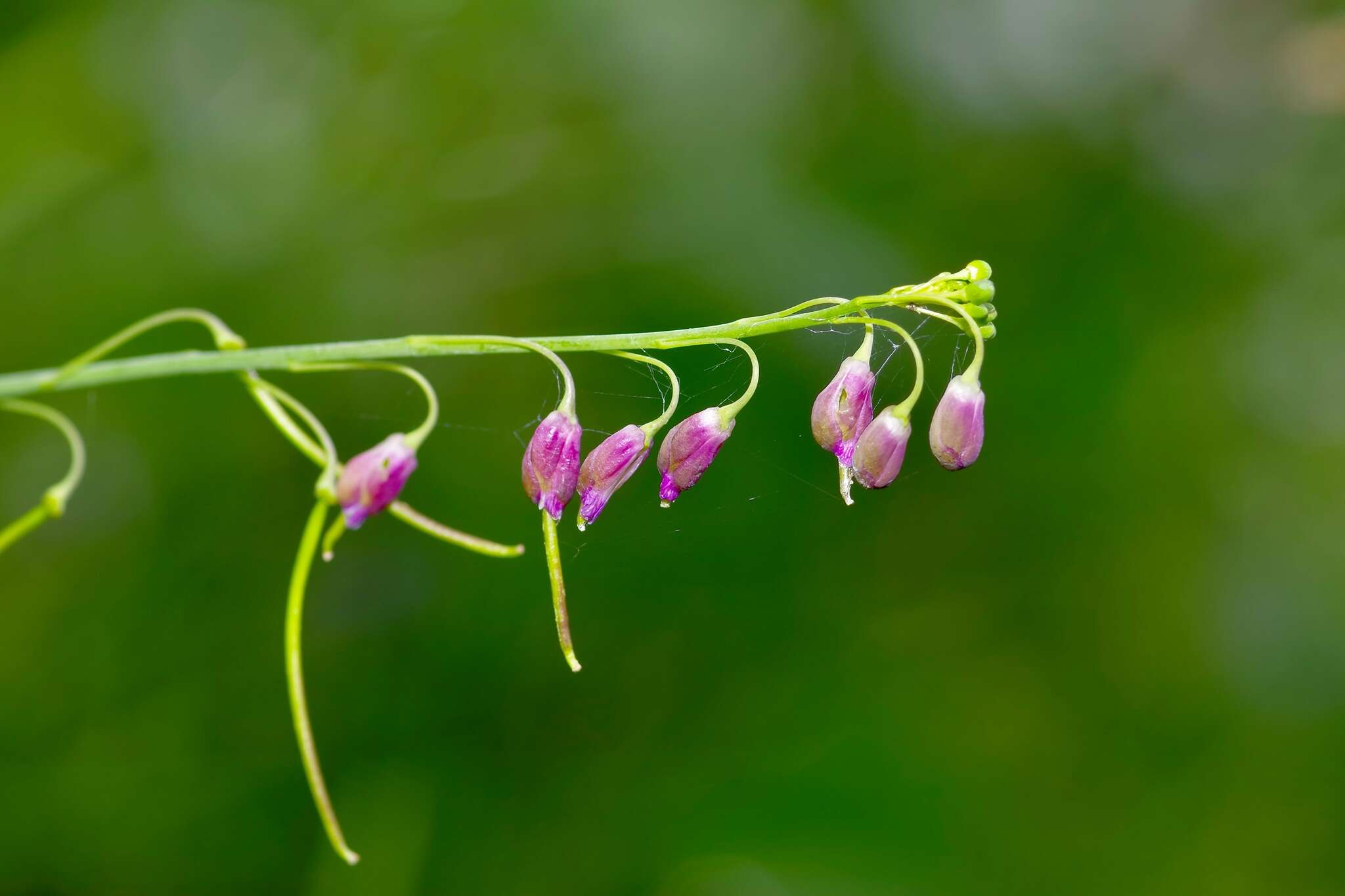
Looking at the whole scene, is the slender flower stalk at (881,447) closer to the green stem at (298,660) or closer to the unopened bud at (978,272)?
the unopened bud at (978,272)

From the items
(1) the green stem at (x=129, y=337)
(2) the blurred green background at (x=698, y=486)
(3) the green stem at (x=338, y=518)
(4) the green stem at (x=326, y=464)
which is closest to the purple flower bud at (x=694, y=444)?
(3) the green stem at (x=338, y=518)

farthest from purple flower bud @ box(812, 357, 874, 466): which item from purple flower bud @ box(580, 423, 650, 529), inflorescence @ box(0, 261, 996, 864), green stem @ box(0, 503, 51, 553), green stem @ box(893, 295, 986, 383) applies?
green stem @ box(0, 503, 51, 553)

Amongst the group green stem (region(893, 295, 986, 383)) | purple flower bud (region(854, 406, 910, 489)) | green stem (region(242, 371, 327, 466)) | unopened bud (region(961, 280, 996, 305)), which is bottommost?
green stem (region(242, 371, 327, 466))

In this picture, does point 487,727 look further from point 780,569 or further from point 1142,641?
point 1142,641

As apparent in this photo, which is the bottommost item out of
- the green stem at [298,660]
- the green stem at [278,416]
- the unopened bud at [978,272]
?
the green stem at [298,660]

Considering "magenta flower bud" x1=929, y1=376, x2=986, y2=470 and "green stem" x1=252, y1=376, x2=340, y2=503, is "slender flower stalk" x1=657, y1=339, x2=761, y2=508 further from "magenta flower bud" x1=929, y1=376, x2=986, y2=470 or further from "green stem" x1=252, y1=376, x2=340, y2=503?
"green stem" x1=252, y1=376, x2=340, y2=503

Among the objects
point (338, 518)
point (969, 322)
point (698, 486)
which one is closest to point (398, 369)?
point (338, 518)
